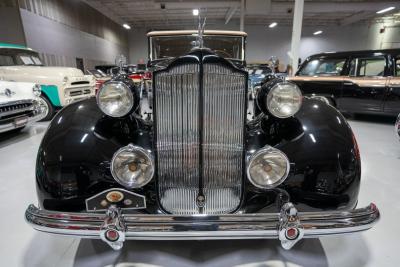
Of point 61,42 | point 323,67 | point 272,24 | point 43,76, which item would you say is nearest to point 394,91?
point 323,67

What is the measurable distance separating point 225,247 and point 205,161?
2.36ft

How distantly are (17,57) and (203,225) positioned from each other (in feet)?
23.5

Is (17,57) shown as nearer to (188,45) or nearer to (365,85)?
(188,45)

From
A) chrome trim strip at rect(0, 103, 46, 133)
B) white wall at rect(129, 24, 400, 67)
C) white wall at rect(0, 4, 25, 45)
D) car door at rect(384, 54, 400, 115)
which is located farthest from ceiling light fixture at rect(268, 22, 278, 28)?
chrome trim strip at rect(0, 103, 46, 133)

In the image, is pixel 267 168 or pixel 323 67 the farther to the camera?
pixel 323 67

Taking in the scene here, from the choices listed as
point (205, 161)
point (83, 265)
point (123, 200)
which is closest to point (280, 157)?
point (205, 161)

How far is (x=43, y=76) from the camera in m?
5.98

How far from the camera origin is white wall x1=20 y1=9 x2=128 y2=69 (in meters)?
9.65

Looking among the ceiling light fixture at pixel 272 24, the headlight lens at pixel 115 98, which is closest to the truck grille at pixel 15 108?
the headlight lens at pixel 115 98

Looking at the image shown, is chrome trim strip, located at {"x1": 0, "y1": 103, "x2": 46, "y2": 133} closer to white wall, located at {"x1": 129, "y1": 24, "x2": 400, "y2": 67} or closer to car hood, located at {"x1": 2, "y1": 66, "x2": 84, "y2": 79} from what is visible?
car hood, located at {"x1": 2, "y1": 66, "x2": 84, "y2": 79}

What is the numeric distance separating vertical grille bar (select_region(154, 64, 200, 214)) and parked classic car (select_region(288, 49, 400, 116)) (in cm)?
472

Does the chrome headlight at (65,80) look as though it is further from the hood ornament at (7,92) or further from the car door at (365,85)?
the car door at (365,85)

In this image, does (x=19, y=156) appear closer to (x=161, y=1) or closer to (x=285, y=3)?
(x=161, y=1)

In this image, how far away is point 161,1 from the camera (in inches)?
479
